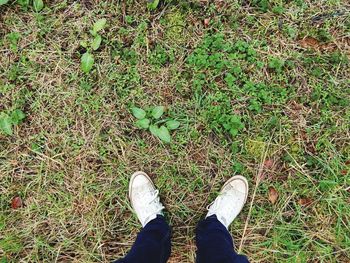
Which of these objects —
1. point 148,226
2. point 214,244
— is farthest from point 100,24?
point 214,244

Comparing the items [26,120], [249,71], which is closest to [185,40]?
[249,71]

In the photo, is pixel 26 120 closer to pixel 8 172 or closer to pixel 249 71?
pixel 8 172

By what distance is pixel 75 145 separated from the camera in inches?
117

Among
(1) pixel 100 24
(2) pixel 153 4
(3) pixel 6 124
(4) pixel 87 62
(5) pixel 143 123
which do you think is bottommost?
(3) pixel 6 124

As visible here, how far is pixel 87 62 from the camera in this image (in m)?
2.94

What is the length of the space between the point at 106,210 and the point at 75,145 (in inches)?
21.6

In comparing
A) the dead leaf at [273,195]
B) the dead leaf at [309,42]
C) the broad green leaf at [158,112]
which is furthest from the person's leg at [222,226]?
the dead leaf at [309,42]

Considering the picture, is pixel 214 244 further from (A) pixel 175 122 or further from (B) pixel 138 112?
(B) pixel 138 112

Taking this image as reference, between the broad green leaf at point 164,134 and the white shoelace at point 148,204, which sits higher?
the broad green leaf at point 164,134

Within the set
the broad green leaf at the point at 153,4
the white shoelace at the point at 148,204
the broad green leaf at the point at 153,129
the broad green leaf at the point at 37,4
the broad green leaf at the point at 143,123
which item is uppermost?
the broad green leaf at the point at 153,4

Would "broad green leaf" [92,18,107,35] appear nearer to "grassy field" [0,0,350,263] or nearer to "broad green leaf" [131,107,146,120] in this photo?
"grassy field" [0,0,350,263]

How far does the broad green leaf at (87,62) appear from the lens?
9.64 ft

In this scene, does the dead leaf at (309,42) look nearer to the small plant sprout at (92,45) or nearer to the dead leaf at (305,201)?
the dead leaf at (305,201)

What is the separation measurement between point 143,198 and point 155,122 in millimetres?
574
